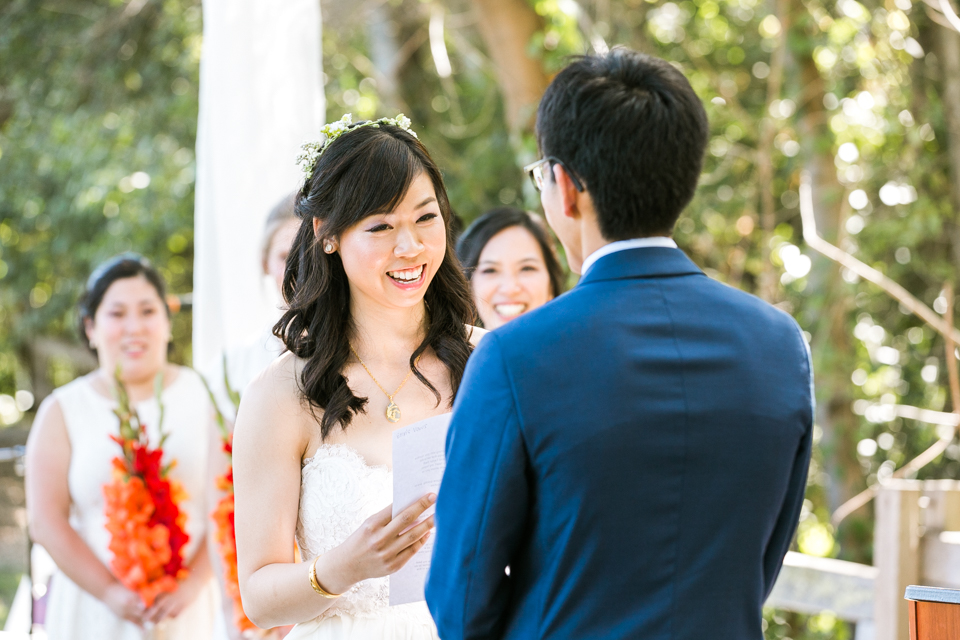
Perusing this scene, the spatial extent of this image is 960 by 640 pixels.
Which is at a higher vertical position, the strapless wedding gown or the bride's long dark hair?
the bride's long dark hair

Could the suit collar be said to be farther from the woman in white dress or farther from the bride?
the woman in white dress

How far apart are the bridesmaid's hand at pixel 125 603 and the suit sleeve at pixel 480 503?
231cm

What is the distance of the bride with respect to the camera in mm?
1883

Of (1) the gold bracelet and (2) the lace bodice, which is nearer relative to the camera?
(1) the gold bracelet

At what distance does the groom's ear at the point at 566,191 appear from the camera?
1312mm

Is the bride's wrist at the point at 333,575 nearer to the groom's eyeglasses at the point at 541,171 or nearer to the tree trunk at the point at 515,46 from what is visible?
the groom's eyeglasses at the point at 541,171

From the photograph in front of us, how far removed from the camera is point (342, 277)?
215 cm

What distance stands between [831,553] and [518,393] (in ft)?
13.9

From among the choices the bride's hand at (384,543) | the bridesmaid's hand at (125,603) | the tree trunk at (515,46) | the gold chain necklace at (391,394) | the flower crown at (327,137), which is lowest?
the bridesmaid's hand at (125,603)

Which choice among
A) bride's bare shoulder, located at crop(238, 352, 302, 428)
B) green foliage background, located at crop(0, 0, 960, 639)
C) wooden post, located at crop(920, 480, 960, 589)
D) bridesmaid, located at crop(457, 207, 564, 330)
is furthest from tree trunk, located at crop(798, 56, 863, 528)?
bride's bare shoulder, located at crop(238, 352, 302, 428)

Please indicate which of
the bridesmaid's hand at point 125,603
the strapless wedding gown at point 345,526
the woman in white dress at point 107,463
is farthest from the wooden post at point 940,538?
the bridesmaid's hand at point 125,603

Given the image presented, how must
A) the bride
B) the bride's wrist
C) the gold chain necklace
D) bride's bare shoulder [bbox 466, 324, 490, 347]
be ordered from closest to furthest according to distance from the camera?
1. the bride's wrist
2. the bride
3. the gold chain necklace
4. bride's bare shoulder [bbox 466, 324, 490, 347]

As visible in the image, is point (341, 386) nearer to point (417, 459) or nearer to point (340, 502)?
point (340, 502)

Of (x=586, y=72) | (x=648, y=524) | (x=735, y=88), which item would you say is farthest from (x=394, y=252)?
(x=735, y=88)
